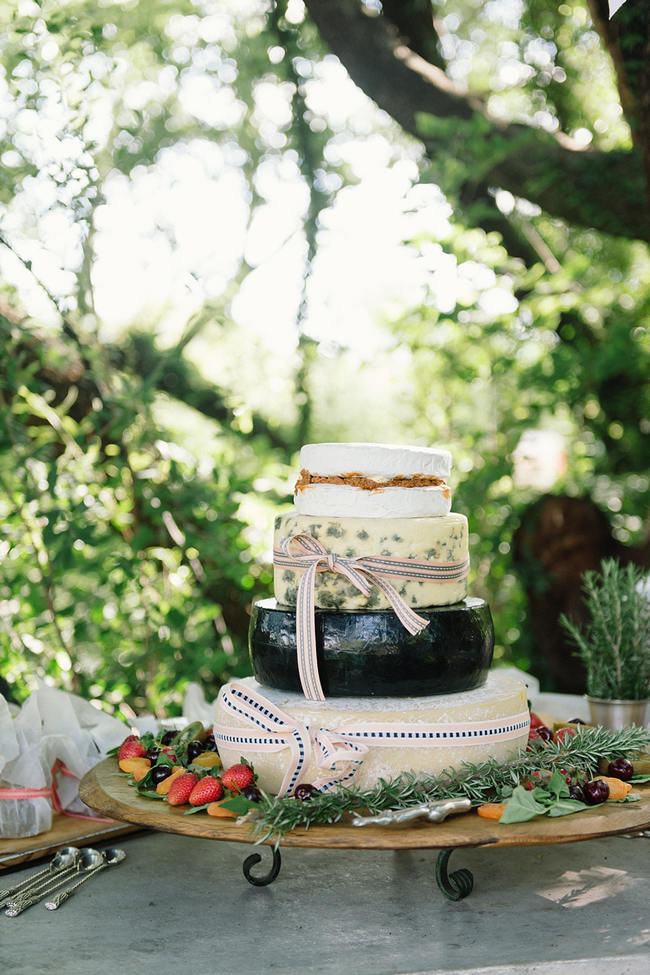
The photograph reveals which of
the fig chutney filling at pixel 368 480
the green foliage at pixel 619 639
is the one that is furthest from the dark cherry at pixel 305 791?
the green foliage at pixel 619 639

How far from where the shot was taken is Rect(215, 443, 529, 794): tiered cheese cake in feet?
5.96

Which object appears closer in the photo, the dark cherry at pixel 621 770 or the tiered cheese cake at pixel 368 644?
the tiered cheese cake at pixel 368 644

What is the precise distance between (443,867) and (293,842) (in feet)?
1.09

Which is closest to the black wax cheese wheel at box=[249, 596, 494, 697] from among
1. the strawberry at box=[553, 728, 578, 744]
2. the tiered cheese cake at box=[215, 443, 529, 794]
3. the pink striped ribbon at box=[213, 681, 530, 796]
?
the tiered cheese cake at box=[215, 443, 529, 794]

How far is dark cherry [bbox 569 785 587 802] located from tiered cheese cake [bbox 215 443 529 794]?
16 centimetres

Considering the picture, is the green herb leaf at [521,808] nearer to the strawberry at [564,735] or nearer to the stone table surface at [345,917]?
the stone table surface at [345,917]

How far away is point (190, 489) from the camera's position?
3.59 metres

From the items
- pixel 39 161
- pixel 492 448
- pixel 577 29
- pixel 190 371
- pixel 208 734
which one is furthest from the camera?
pixel 577 29

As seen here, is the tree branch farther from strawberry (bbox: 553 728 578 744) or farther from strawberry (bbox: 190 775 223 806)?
strawberry (bbox: 190 775 223 806)

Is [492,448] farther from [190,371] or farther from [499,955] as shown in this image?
[499,955]

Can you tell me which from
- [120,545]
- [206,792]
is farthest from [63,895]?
[120,545]

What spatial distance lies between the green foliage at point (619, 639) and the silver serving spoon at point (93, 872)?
1281 millimetres

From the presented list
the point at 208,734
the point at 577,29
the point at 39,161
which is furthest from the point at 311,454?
the point at 577,29

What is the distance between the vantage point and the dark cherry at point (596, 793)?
Result: 177cm
